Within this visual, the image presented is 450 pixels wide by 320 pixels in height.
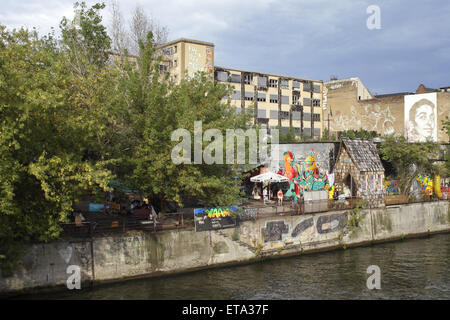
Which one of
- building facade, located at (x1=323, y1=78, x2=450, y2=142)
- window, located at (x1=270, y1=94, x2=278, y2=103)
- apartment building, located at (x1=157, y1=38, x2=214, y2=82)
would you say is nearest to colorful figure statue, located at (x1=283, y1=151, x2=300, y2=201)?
A: building facade, located at (x1=323, y1=78, x2=450, y2=142)

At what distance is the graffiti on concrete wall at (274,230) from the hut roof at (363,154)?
10.6 m

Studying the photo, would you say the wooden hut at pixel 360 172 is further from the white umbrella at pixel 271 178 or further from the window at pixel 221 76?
the window at pixel 221 76

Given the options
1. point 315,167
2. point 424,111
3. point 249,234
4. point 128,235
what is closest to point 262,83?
point 424,111

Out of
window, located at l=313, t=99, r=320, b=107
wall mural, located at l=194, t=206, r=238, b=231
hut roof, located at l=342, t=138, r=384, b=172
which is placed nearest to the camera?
wall mural, located at l=194, t=206, r=238, b=231

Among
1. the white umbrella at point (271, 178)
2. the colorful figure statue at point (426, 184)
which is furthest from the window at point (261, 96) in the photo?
the white umbrella at point (271, 178)

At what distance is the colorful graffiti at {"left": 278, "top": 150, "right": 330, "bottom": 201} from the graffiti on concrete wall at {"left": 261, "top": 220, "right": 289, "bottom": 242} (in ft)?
28.5

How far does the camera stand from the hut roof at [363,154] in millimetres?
36469

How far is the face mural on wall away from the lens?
221 ft

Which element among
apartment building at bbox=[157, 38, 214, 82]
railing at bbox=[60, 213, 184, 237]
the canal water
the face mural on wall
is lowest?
the canal water

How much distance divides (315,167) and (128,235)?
20.3 metres

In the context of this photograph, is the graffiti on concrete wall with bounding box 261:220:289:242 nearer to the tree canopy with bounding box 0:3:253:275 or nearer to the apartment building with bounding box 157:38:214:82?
the tree canopy with bounding box 0:3:253:275

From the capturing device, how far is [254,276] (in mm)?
24703

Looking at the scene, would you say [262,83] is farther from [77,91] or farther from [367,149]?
[77,91]

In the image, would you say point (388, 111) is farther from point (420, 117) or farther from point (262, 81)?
point (262, 81)
